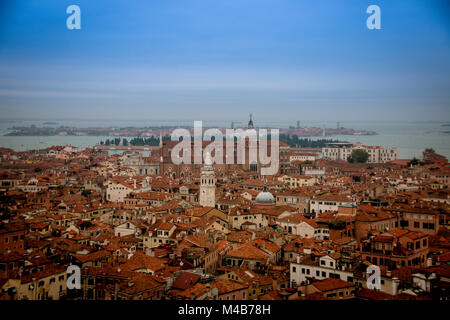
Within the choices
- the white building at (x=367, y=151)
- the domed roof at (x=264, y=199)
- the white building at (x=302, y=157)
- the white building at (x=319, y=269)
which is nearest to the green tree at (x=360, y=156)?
the white building at (x=367, y=151)

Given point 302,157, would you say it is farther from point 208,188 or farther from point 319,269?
point 319,269

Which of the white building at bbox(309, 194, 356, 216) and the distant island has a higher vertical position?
the distant island

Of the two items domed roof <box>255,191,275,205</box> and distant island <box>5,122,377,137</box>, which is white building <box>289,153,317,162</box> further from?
domed roof <box>255,191,275,205</box>

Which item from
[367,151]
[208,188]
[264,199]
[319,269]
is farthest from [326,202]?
[367,151]

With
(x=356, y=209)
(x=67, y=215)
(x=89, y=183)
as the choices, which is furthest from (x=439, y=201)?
(x=89, y=183)

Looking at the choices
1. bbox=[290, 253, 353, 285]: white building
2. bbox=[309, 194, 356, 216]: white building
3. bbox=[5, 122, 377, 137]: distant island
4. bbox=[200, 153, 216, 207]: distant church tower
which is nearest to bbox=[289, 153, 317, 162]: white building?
bbox=[5, 122, 377, 137]: distant island

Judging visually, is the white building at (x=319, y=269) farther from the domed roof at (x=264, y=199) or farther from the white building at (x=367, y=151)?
the white building at (x=367, y=151)

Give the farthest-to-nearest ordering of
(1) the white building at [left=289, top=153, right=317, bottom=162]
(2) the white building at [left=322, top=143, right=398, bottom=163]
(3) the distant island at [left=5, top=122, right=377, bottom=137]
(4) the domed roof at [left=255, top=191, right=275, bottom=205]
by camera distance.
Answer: (1) the white building at [left=289, top=153, right=317, bottom=162], (2) the white building at [left=322, top=143, right=398, bottom=163], (3) the distant island at [left=5, top=122, right=377, bottom=137], (4) the domed roof at [left=255, top=191, right=275, bottom=205]
